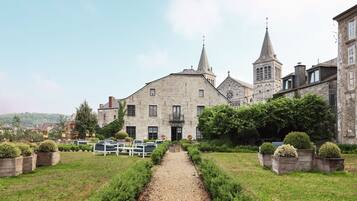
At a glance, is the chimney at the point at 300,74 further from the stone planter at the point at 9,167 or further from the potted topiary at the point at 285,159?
the stone planter at the point at 9,167

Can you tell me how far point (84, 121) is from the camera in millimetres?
40500

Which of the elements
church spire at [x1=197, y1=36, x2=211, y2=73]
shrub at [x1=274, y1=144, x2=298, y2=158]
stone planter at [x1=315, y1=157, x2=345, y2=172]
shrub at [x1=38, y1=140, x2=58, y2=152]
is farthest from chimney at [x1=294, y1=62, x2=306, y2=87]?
church spire at [x1=197, y1=36, x2=211, y2=73]

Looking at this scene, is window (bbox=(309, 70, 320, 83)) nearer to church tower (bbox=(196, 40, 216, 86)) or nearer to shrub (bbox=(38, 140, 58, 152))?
shrub (bbox=(38, 140, 58, 152))

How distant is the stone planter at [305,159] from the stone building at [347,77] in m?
13.7

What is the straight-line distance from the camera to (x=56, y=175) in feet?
36.9

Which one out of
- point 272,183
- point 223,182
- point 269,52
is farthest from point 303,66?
point 269,52

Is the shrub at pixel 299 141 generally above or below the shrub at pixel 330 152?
above

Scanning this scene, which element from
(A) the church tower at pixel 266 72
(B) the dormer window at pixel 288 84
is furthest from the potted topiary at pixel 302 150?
(A) the church tower at pixel 266 72

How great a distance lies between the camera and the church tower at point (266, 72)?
70750 mm

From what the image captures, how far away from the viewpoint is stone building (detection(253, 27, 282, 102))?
7075 centimetres

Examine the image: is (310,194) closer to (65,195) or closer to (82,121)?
(65,195)

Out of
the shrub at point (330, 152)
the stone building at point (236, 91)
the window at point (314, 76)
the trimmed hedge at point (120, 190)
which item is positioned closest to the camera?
the trimmed hedge at point (120, 190)

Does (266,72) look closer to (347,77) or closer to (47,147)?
(347,77)

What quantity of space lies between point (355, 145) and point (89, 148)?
17.6 m
